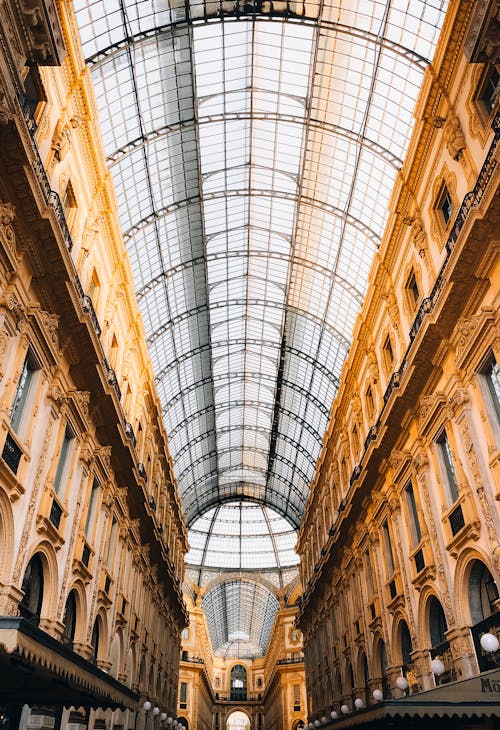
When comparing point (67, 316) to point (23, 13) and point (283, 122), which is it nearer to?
point (23, 13)

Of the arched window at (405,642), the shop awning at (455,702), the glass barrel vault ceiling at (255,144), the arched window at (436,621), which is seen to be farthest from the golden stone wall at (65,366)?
the arched window at (405,642)

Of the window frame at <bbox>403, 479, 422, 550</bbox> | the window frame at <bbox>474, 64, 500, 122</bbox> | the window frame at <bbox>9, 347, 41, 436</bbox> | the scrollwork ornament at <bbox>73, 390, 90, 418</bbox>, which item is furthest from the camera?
the window frame at <bbox>403, 479, 422, 550</bbox>

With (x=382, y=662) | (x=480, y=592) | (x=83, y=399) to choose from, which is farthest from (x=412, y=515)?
(x=83, y=399)

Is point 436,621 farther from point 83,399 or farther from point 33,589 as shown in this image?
point 83,399

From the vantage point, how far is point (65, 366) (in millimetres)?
18625

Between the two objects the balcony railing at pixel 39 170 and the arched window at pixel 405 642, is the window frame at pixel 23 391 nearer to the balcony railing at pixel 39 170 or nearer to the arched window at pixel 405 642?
the balcony railing at pixel 39 170

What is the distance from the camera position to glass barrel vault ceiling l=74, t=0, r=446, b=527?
23.5m

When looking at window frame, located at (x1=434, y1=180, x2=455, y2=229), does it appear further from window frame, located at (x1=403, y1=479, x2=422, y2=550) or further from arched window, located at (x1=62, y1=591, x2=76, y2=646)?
arched window, located at (x1=62, y1=591, x2=76, y2=646)

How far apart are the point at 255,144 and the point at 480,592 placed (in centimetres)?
2461

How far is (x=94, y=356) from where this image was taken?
760 inches

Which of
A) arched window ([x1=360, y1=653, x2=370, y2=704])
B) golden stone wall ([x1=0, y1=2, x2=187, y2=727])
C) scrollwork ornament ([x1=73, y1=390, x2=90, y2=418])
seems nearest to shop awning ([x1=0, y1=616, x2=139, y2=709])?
golden stone wall ([x1=0, y1=2, x2=187, y2=727])

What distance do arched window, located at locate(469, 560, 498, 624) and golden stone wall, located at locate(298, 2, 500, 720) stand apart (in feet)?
0.13

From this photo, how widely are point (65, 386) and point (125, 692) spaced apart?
29.4 feet

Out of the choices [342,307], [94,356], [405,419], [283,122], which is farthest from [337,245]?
[94,356]
